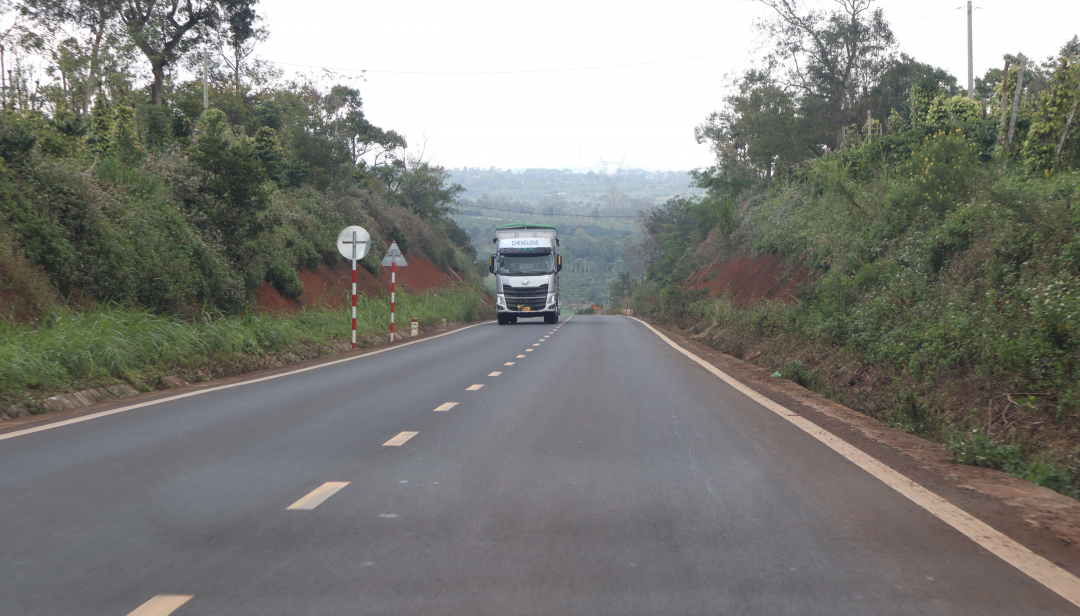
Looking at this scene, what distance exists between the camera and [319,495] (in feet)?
18.2

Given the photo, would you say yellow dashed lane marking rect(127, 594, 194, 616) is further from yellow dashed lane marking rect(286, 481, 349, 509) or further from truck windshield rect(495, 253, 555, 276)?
truck windshield rect(495, 253, 555, 276)

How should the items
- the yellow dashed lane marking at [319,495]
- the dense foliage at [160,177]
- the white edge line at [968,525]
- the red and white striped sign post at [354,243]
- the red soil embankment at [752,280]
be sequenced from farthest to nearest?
the red soil embankment at [752,280], the red and white striped sign post at [354,243], the dense foliage at [160,177], the yellow dashed lane marking at [319,495], the white edge line at [968,525]

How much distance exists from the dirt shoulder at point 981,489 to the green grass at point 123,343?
887 cm

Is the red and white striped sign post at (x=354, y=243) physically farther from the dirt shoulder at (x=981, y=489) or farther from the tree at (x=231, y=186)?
the dirt shoulder at (x=981, y=489)

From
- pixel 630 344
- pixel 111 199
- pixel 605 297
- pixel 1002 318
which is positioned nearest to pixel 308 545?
pixel 1002 318

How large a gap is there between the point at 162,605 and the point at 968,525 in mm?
4116

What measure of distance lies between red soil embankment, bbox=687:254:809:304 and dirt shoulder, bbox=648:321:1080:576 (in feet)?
44.8

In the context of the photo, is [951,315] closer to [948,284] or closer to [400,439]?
[948,284]

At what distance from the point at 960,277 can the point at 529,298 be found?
78.9 feet

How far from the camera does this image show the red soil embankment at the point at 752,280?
26.0 meters

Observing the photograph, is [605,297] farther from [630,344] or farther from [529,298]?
[630,344]

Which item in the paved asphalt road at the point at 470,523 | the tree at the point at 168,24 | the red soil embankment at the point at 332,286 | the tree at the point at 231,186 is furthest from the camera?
the tree at the point at 168,24

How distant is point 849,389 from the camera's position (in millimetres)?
13117

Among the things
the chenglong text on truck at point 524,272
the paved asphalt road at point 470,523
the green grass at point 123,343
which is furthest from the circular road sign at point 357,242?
the chenglong text on truck at point 524,272
